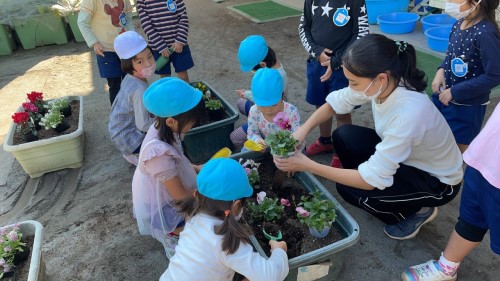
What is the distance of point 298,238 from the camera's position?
2.06 m

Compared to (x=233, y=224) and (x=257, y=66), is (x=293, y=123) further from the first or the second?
(x=233, y=224)

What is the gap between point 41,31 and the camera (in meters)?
6.27

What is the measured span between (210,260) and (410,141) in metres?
1.07

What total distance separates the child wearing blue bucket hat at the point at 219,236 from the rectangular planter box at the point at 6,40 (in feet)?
19.8

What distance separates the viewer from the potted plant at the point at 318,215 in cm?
194

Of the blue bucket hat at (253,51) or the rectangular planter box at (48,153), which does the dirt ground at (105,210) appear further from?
the blue bucket hat at (253,51)

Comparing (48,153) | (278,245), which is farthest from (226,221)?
(48,153)

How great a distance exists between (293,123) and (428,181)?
2.92 feet

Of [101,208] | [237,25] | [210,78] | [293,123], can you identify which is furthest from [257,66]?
[237,25]

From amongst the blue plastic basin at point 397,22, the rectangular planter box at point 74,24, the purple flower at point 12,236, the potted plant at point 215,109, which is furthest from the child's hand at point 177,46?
the rectangular planter box at point 74,24

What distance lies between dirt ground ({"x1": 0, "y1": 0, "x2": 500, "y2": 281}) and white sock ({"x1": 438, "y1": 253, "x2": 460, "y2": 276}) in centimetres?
15

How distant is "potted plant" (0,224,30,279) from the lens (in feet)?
6.48

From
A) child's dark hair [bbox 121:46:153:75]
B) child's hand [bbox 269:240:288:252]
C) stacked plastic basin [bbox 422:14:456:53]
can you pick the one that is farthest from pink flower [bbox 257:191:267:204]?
stacked plastic basin [bbox 422:14:456:53]

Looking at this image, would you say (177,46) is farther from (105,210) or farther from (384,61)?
(384,61)
